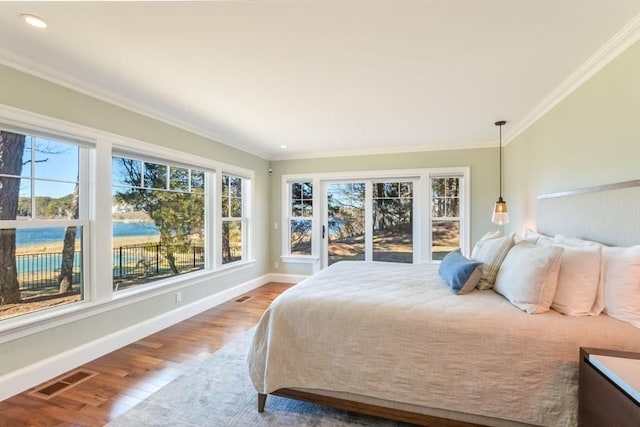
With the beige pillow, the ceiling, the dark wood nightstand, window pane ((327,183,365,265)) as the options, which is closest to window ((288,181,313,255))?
window pane ((327,183,365,265))

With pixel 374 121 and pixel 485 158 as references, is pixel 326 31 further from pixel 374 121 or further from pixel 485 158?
pixel 485 158

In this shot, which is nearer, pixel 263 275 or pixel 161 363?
pixel 161 363

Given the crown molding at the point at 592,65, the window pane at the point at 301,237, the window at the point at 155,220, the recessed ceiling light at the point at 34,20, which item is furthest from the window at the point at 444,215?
the recessed ceiling light at the point at 34,20

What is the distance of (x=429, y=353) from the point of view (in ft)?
5.49

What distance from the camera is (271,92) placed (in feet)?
9.05

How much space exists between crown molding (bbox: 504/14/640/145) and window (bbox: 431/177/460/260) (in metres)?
1.63

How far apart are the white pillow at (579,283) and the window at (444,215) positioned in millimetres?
3097

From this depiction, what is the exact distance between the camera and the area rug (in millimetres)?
1877

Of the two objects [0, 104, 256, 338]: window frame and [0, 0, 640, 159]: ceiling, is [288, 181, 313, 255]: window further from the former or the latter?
[0, 104, 256, 338]: window frame

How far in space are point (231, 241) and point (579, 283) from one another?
423 cm

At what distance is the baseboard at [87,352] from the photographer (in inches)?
85.1

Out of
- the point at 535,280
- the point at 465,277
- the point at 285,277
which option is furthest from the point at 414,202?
the point at 535,280

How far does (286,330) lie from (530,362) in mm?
1347

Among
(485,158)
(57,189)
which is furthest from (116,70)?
(485,158)
